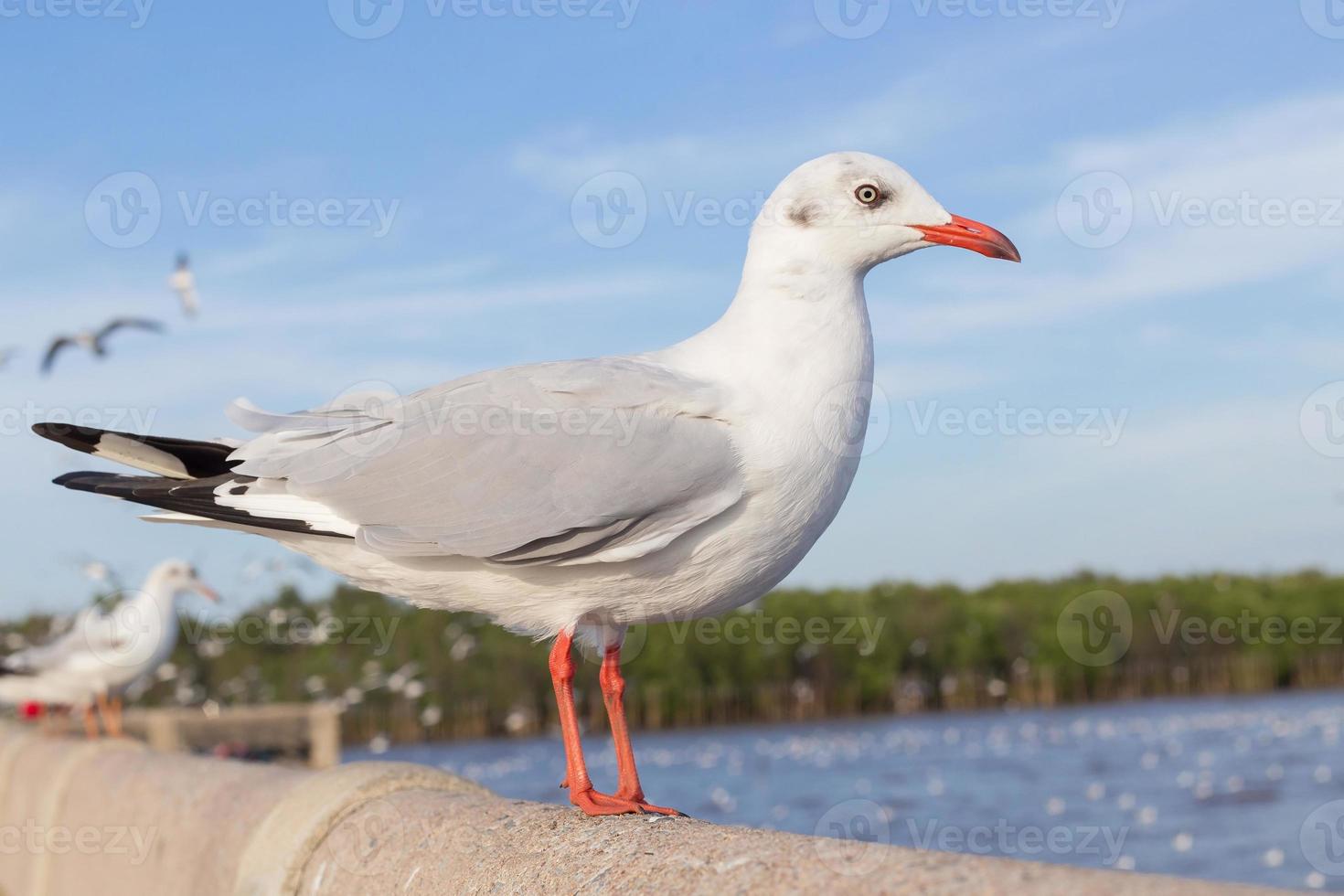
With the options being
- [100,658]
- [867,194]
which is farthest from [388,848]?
[100,658]

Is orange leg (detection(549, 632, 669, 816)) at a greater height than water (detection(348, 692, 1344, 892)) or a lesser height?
greater

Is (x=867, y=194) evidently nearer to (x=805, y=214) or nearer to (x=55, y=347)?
(x=805, y=214)

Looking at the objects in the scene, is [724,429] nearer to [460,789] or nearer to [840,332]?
[840,332]

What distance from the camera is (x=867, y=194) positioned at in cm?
407

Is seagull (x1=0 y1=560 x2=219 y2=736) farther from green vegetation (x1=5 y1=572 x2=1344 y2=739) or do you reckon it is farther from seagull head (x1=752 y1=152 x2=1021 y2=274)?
green vegetation (x1=5 y1=572 x2=1344 y2=739)

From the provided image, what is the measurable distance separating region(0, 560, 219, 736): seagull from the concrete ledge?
19.3 feet

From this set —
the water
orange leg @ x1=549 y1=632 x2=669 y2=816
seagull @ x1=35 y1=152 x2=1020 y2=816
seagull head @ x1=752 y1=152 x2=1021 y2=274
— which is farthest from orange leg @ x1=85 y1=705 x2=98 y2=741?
seagull head @ x1=752 y1=152 x2=1021 y2=274

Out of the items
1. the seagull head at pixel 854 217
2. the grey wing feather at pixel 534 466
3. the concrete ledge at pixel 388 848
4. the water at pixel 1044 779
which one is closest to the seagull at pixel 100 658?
the water at pixel 1044 779

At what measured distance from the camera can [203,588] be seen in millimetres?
15867

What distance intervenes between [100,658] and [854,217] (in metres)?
12.2

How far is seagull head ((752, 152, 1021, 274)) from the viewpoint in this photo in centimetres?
405

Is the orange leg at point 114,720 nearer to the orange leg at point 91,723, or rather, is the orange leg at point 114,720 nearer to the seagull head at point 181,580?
the orange leg at point 91,723

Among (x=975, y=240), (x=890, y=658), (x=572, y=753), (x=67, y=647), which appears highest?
(x=975, y=240)

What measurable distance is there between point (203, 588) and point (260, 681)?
20873mm
